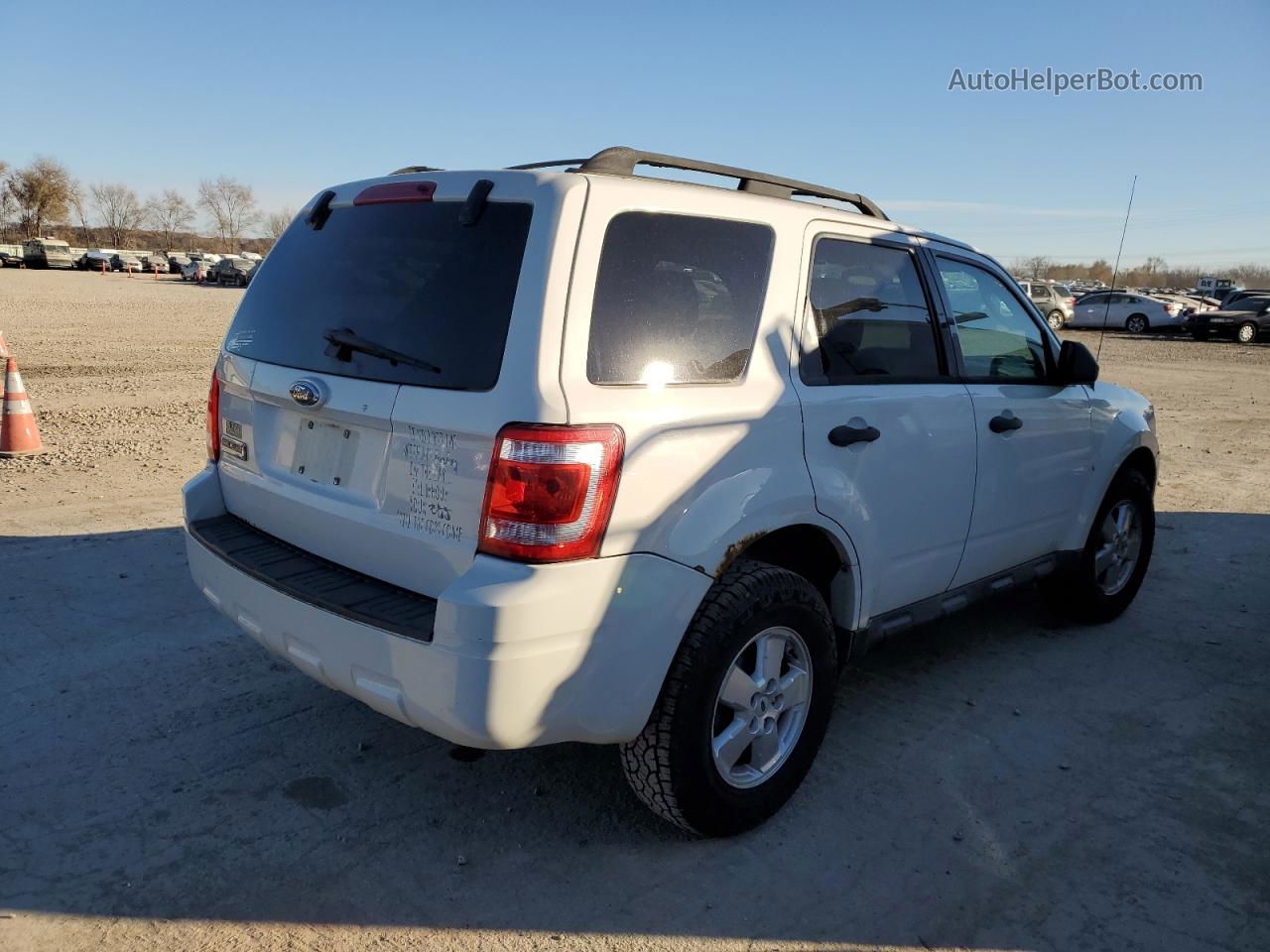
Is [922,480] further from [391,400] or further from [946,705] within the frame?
[391,400]

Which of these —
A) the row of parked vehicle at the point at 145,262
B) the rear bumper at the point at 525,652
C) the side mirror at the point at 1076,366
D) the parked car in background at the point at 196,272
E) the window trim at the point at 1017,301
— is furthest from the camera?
the row of parked vehicle at the point at 145,262

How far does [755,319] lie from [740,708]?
3.97ft

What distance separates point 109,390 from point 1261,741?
454 inches

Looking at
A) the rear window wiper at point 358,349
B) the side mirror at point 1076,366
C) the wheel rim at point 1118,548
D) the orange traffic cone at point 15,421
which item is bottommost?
the orange traffic cone at point 15,421

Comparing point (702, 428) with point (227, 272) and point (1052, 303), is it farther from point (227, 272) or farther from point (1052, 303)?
point (227, 272)

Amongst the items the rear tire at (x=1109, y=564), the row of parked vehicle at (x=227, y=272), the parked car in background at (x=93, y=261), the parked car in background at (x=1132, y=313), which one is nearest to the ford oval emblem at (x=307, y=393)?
the rear tire at (x=1109, y=564)

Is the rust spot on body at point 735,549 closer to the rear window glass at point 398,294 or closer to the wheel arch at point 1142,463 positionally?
the rear window glass at point 398,294

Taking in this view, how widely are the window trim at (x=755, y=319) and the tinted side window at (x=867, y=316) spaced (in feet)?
0.70

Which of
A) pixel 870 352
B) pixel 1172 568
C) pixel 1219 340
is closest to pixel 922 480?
pixel 870 352

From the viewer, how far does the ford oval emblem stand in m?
2.78

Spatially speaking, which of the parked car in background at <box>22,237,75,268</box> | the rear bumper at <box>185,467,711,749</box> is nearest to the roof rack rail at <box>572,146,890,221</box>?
the rear bumper at <box>185,467,711,749</box>

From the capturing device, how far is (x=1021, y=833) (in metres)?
3.06

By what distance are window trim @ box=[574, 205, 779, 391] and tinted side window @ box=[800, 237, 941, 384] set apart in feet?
0.70

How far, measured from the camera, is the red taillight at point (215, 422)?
335cm
